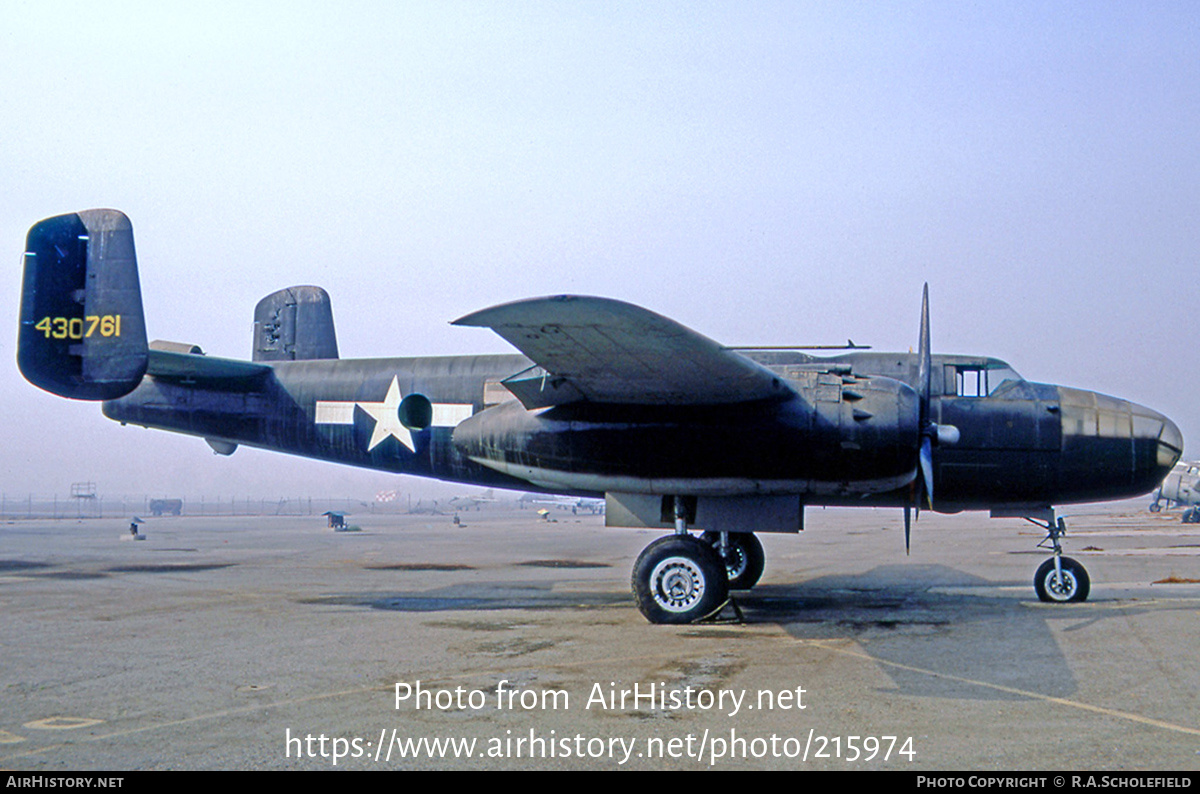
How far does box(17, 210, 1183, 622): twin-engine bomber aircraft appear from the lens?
441 inches

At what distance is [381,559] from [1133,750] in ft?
70.7

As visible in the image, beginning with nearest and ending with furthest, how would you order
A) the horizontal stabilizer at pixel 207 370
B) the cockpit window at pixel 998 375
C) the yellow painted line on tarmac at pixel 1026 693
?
the yellow painted line on tarmac at pixel 1026 693 → the cockpit window at pixel 998 375 → the horizontal stabilizer at pixel 207 370

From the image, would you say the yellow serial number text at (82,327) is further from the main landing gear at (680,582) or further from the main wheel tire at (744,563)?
the main wheel tire at (744,563)

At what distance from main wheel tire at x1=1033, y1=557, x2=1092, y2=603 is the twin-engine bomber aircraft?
1.2 inches

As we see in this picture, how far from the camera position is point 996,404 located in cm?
1302

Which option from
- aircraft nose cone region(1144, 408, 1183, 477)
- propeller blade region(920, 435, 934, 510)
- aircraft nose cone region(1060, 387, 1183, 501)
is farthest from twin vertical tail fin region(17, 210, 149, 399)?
aircraft nose cone region(1144, 408, 1183, 477)

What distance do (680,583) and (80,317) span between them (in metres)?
10.8

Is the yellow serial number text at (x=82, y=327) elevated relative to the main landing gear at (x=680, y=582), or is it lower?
elevated

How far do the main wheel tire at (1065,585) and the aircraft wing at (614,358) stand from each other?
231 inches

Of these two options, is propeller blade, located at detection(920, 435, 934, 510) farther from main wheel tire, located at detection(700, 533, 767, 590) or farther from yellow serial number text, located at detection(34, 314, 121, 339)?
yellow serial number text, located at detection(34, 314, 121, 339)

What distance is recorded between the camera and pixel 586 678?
7.93 metres

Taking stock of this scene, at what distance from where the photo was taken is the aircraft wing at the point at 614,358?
8.55 metres

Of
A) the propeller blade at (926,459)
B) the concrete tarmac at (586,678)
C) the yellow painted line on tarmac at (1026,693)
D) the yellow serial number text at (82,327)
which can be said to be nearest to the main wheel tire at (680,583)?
the concrete tarmac at (586,678)
